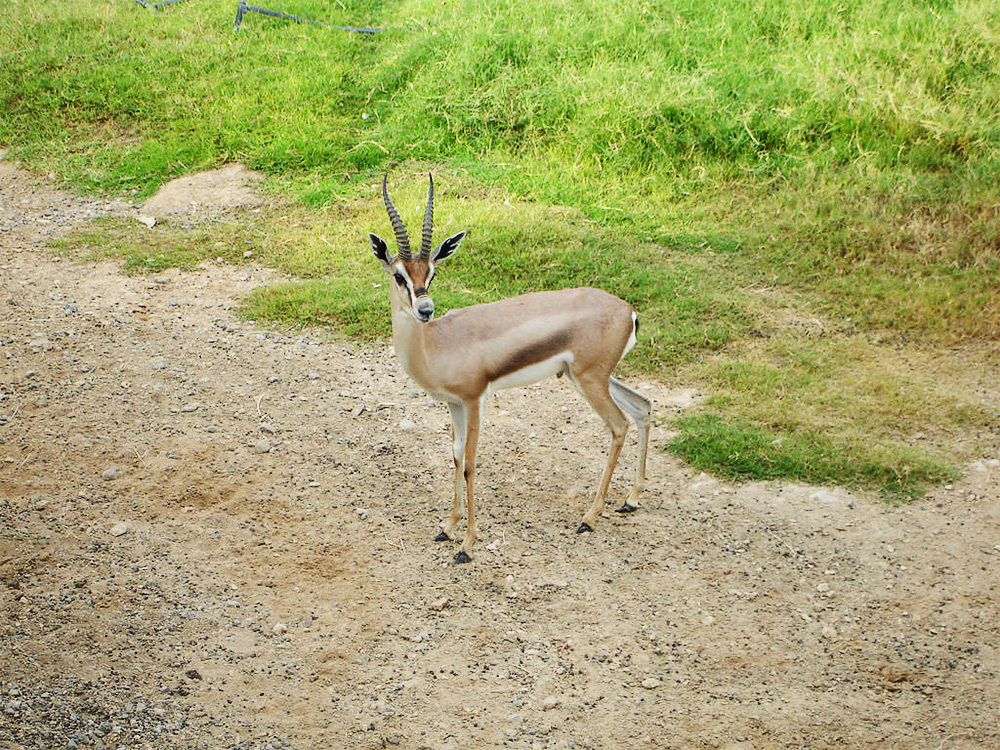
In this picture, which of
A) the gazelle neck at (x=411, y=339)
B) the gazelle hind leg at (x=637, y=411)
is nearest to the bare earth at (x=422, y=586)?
the gazelle hind leg at (x=637, y=411)

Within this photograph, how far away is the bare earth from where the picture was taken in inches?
167

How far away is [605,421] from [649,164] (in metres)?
4.34

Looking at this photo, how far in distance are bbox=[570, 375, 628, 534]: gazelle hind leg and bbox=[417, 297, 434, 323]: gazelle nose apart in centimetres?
89

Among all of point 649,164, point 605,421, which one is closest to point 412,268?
point 605,421

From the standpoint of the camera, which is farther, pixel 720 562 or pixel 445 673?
pixel 720 562

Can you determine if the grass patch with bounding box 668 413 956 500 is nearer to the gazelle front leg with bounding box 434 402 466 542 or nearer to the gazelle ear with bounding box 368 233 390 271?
the gazelle front leg with bounding box 434 402 466 542

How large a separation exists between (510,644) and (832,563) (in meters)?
1.64

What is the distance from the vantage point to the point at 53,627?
15.2ft

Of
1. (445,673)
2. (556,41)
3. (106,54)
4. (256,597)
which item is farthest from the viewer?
(106,54)

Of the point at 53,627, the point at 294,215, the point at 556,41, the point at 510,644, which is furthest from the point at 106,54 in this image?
the point at 510,644

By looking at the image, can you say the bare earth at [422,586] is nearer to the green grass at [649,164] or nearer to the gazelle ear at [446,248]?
the green grass at [649,164]

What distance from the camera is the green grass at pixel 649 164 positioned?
22.3 feet

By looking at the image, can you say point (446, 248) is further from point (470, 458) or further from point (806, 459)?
point (806, 459)

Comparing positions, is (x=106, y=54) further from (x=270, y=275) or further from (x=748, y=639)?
(x=748, y=639)
